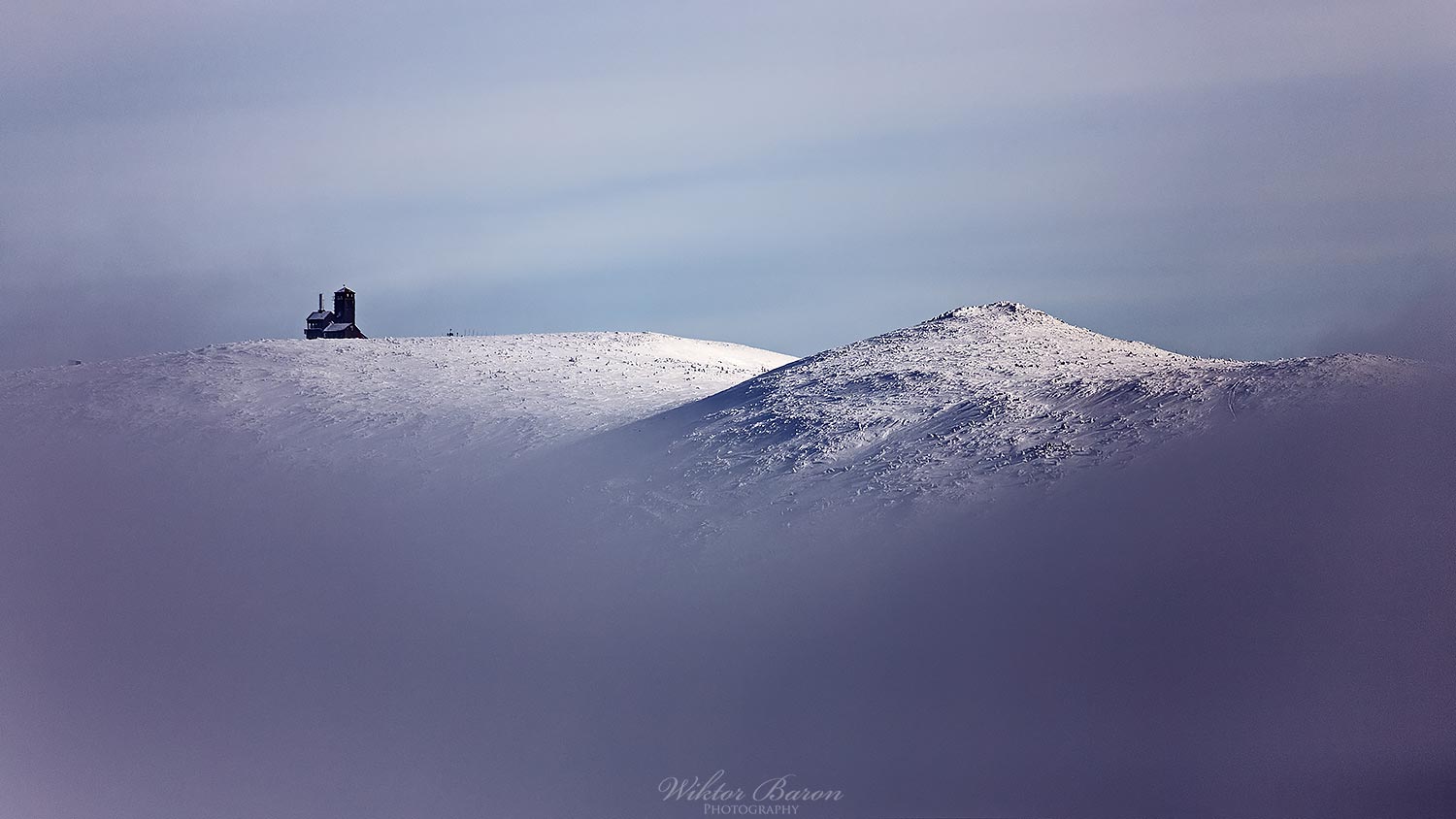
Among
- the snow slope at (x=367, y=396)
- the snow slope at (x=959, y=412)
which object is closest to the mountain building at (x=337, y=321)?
the snow slope at (x=367, y=396)

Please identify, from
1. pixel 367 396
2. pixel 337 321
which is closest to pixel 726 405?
pixel 367 396

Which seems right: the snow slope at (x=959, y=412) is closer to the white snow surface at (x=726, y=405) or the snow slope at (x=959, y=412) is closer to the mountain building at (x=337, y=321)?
the white snow surface at (x=726, y=405)

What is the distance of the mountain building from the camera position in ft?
206

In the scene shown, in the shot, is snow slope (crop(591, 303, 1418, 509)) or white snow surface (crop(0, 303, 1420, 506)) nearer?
snow slope (crop(591, 303, 1418, 509))

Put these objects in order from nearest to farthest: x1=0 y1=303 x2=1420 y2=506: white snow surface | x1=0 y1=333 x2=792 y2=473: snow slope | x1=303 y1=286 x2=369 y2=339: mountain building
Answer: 1. x1=0 y1=303 x2=1420 y2=506: white snow surface
2. x1=0 y1=333 x2=792 y2=473: snow slope
3. x1=303 y1=286 x2=369 y2=339: mountain building

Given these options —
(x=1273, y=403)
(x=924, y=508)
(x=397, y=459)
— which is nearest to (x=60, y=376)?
(x=397, y=459)

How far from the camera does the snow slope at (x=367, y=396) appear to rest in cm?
4475

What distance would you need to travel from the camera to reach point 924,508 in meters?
34.8

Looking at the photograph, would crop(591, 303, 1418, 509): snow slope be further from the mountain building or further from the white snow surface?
the mountain building

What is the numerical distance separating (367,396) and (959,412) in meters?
21.5

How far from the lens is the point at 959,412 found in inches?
1531

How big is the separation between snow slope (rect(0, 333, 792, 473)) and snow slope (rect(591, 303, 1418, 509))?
463cm

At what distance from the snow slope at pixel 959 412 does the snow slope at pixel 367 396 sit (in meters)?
4.63

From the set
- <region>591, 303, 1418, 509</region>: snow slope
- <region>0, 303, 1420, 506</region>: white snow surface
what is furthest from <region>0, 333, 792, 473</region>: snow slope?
<region>591, 303, 1418, 509</region>: snow slope
